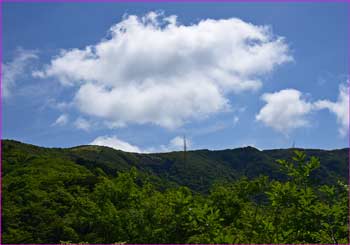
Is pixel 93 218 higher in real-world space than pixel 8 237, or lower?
higher

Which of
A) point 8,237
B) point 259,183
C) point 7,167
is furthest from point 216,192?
point 7,167

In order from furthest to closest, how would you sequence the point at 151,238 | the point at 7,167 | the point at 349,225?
the point at 7,167
the point at 151,238
the point at 349,225

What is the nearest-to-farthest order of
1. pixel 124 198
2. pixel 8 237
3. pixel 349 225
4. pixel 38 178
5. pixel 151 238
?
1. pixel 349 225
2. pixel 151 238
3. pixel 124 198
4. pixel 8 237
5. pixel 38 178

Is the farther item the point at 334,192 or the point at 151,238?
the point at 151,238

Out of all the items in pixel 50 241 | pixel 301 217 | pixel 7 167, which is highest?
pixel 7 167

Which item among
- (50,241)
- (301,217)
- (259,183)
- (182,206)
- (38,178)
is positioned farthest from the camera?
(38,178)

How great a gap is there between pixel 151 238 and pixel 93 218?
9.42 metres

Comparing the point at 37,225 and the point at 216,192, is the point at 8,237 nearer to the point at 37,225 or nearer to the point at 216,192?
the point at 37,225

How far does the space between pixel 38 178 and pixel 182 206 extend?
72.9m

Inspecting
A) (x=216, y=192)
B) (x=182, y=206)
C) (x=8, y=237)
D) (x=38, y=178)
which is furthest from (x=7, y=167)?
(x=182, y=206)

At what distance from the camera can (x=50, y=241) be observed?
54750mm

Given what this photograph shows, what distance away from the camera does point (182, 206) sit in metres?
13.9

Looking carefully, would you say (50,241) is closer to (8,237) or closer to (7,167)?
(8,237)

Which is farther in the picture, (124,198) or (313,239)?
(124,198)
